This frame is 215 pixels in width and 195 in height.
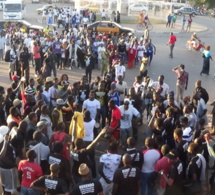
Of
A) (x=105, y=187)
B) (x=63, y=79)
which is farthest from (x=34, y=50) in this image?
(x=105, y=187)

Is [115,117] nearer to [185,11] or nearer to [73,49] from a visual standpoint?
[73,49]

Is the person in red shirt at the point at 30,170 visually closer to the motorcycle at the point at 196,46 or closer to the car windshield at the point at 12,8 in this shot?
the motorcycle at the point at 196,46

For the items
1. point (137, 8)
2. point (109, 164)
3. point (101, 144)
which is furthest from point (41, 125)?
point (137, 8)

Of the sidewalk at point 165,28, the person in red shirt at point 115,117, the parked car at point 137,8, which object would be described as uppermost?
the parked car at point 137,8

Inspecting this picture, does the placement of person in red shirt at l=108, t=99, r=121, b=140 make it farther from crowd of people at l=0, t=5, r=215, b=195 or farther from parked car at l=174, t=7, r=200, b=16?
parked car at l=174, t=7, r=200, b=16

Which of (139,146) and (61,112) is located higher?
(61,112)

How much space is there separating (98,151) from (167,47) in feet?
54.4

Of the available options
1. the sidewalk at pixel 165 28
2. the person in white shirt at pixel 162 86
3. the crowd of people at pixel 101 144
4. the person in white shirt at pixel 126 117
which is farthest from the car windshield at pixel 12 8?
the person in white shirt at pixel 126 117

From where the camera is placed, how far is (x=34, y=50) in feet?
51.1

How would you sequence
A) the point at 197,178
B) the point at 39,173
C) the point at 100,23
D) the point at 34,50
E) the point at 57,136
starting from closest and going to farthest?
the point at 39,173 < the point at 197,178 < the point at 57,136 < the point at 34,50 < the point at 100,23

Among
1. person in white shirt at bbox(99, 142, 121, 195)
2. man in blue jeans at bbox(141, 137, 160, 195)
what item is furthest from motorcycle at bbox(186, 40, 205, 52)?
person in white shirt at bbox(99, 142, 121, 195)

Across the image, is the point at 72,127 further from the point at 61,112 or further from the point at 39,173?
the point at 39,173

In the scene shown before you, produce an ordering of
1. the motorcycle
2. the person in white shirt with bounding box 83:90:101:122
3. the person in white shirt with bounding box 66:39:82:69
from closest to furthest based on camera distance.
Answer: the person in white shirt with bounding box 83:90:101:122
the person in white shirt with bounding box 66:39:82:69
the motorcycle

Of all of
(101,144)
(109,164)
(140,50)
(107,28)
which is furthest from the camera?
(107,28)
